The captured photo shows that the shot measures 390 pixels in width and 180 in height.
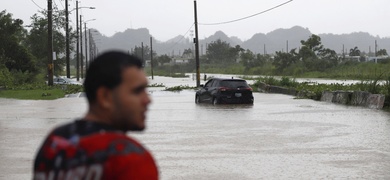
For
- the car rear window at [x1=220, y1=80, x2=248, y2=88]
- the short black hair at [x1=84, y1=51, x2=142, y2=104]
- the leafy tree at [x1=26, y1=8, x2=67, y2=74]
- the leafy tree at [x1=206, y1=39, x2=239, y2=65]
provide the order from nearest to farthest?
the short black hair at [x1=84, y1=51, x2=142, y2=104] < the car rear window at [x1=220, y1=80, x2=248, y2=88] < the leafy tree at [x1=26, y1=8, x2=67, y2=74] < the leafy tree at [x1=206, y1=39, x2=239, y2=65]

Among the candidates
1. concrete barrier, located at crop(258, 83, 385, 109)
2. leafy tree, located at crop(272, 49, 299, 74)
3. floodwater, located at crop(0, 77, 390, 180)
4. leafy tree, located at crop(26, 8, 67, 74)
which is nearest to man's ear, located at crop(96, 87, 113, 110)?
floodwater, located at crop(0, 77, 390, 180)

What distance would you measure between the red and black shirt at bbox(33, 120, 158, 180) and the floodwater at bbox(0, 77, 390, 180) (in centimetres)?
709

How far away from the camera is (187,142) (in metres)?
13.4

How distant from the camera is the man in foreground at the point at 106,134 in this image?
2084 mm

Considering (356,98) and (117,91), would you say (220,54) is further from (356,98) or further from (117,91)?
(117,91)

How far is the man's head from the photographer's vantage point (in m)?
Result: 2.21

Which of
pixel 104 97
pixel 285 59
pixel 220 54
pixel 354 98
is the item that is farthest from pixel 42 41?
pixel 220 54

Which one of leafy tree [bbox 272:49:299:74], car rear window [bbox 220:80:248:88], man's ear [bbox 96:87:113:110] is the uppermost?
leafy tree [bbox 272:49:299:74]

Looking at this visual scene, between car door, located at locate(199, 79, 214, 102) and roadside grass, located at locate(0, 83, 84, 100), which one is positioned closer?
car door, located at locate(199, 79, 214, 102)

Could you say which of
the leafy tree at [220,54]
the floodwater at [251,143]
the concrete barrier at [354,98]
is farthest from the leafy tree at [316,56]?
the leafy tree at [220,54]

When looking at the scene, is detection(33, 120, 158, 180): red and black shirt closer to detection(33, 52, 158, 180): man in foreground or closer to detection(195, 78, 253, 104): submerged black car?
detection(33, 52, 158, 180): man in foreground

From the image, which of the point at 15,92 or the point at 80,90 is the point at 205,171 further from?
the point at 80,90

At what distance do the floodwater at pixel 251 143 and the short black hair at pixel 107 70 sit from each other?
7.03 meters

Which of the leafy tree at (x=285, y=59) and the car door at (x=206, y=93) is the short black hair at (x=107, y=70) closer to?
the car door at (x=206, y=93)
